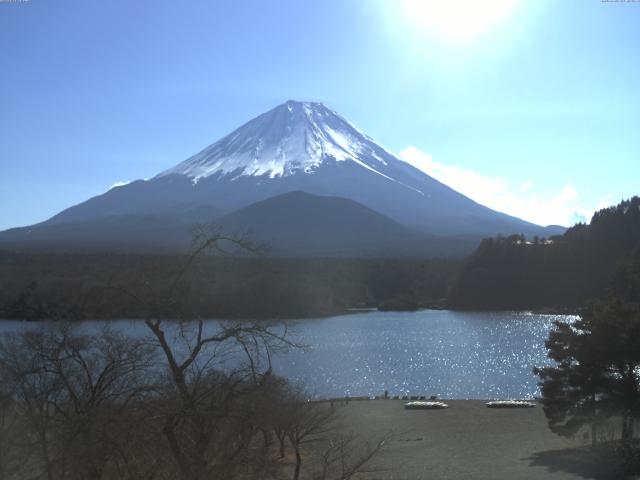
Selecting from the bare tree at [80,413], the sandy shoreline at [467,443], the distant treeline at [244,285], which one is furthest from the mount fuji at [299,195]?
the bare tree at [80,413]

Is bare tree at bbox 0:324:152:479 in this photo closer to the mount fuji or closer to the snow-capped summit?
the mount fuji

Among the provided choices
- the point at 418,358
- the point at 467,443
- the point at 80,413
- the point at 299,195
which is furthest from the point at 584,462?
the point at 299,195

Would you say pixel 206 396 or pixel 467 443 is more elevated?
pixel 206 396

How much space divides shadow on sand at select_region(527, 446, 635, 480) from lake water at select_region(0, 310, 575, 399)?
4511mm

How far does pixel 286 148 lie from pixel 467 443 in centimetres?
10360

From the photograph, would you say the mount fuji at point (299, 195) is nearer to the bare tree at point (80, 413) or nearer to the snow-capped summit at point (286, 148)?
the snow-capped summit at point (286, 148)

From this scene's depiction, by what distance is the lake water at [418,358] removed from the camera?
71.9ft

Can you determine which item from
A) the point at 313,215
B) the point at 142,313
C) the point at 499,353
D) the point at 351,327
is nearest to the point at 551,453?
the point at 142,313

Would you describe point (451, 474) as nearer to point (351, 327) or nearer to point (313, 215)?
point (351, 327)

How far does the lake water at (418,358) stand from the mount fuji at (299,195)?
3913 centimetres

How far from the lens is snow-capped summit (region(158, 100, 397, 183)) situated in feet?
375

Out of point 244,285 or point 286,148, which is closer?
point 244,285

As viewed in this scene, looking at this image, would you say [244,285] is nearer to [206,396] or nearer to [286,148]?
[206,396]

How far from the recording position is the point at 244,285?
28.0 meters
